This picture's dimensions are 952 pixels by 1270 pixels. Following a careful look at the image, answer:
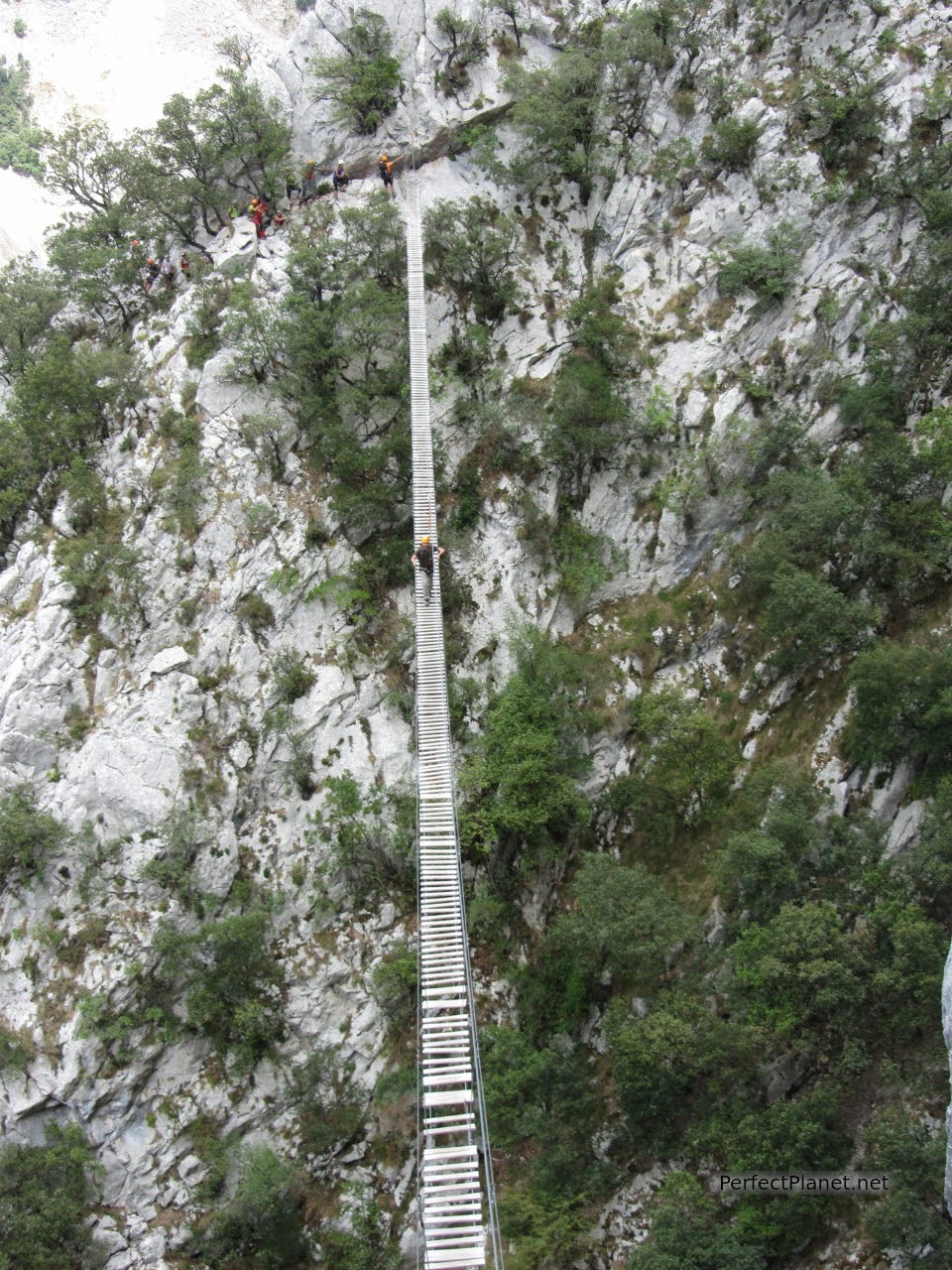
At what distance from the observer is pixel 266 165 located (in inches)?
1689

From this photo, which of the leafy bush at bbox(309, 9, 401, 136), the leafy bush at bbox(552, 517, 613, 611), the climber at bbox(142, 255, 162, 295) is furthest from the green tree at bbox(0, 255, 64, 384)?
the leafy bush at bbox(552, 517, 613, 611)

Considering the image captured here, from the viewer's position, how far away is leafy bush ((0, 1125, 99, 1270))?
21955 mm

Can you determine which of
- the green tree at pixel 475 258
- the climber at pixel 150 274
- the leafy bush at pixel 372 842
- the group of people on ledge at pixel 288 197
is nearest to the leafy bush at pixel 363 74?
the group of people on ledge at pixel 288 197

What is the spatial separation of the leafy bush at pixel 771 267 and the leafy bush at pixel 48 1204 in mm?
36707

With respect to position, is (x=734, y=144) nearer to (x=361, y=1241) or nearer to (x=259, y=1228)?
(x=361, y=1241)

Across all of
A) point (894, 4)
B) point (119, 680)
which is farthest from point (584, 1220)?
point (894, 4)

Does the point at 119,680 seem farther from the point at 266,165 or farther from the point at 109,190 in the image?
the point at 109,190

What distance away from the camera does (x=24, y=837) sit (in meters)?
26.7

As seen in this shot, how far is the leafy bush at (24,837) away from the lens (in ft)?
87.6

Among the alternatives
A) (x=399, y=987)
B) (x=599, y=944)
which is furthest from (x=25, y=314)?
(x=599, y=944)

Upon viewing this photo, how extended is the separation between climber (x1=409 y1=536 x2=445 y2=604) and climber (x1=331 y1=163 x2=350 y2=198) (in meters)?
22.9

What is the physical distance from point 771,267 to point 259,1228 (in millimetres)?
36150

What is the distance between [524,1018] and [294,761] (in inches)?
429

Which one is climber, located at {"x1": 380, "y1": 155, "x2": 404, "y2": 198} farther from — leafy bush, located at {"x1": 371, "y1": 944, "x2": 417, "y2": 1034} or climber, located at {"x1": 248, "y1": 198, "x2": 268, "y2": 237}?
leafy bush, located at {"x1": 371, "y1": 944, "x2": 417, "y2": 1034}
